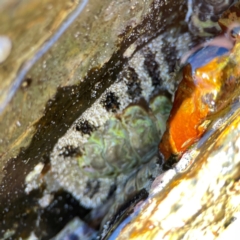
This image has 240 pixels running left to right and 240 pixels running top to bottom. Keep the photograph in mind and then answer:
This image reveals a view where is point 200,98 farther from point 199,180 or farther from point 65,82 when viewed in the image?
point 65,82

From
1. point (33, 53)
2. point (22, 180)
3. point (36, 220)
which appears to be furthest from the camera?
point (36, 220)

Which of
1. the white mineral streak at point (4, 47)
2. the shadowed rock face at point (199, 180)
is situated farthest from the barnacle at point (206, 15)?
the white mineral streak at point (4, 47)

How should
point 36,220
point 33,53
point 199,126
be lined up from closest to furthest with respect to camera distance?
point 33,53, point 199,126, point 36,220

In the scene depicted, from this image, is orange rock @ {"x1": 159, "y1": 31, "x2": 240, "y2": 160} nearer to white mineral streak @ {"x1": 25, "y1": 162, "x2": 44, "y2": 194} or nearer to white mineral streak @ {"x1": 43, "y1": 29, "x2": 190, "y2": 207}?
white mineral streak @ {"x1": 43, "y1": 29, "x2": 190, "y2": 207}

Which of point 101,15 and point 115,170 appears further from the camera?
point 115,170

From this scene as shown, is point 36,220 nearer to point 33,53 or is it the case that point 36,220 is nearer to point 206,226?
point 206,226

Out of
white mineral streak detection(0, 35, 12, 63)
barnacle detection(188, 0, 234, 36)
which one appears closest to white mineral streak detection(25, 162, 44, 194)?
white mineral streak detection(0, 35, 12, 63)

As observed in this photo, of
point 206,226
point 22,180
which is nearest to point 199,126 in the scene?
point 206,226
